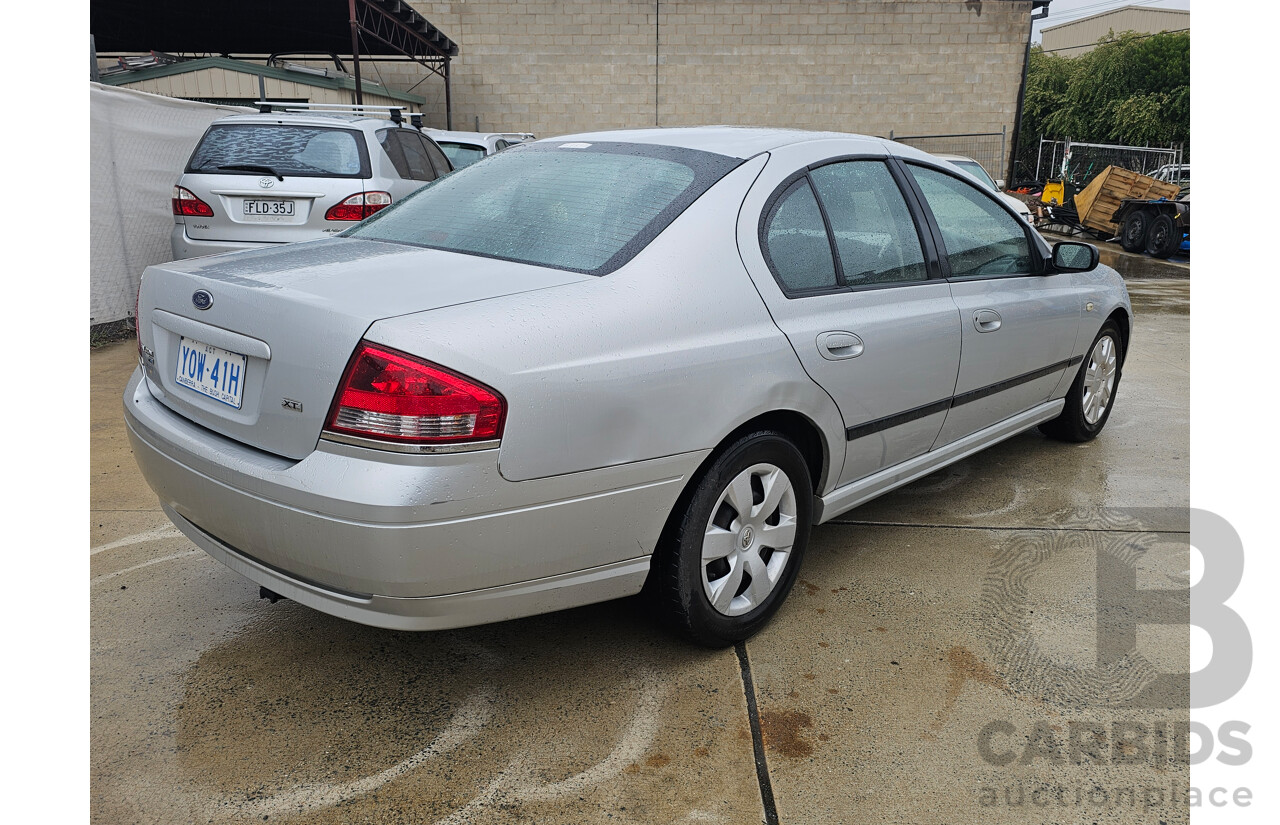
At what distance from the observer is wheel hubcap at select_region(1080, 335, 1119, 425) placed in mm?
4578

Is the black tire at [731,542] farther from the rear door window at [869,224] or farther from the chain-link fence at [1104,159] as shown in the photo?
the chain-link fence at [1104,159]

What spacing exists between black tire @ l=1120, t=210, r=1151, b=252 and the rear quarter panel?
1537 cm

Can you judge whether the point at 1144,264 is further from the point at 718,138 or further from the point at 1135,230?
the point at 718,138

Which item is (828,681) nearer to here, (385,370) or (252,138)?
(385,370)

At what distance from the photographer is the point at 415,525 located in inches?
77.7

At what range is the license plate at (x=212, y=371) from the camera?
7.32 feet

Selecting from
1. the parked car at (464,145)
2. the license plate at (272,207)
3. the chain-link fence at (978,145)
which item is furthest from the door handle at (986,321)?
the chain-link fence at (978,145)

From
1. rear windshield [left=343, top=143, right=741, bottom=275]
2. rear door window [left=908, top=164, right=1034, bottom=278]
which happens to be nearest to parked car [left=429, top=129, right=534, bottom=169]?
rear door window [left=908, top=164, right=1034, bottom=278]

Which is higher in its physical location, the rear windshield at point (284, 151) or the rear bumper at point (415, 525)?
the rear windshield at point (284, 151)

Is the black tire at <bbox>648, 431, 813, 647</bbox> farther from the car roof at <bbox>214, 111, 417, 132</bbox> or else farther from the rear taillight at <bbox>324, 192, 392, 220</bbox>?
A: the car roof at <bbox>214, 111, 417, 132</bbox>

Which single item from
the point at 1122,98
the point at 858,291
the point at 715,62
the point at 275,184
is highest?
the point at 1122,98

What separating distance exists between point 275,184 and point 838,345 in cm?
485

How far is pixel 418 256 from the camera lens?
2.54 metres

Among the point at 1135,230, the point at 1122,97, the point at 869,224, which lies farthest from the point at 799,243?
the point at 1122,97
